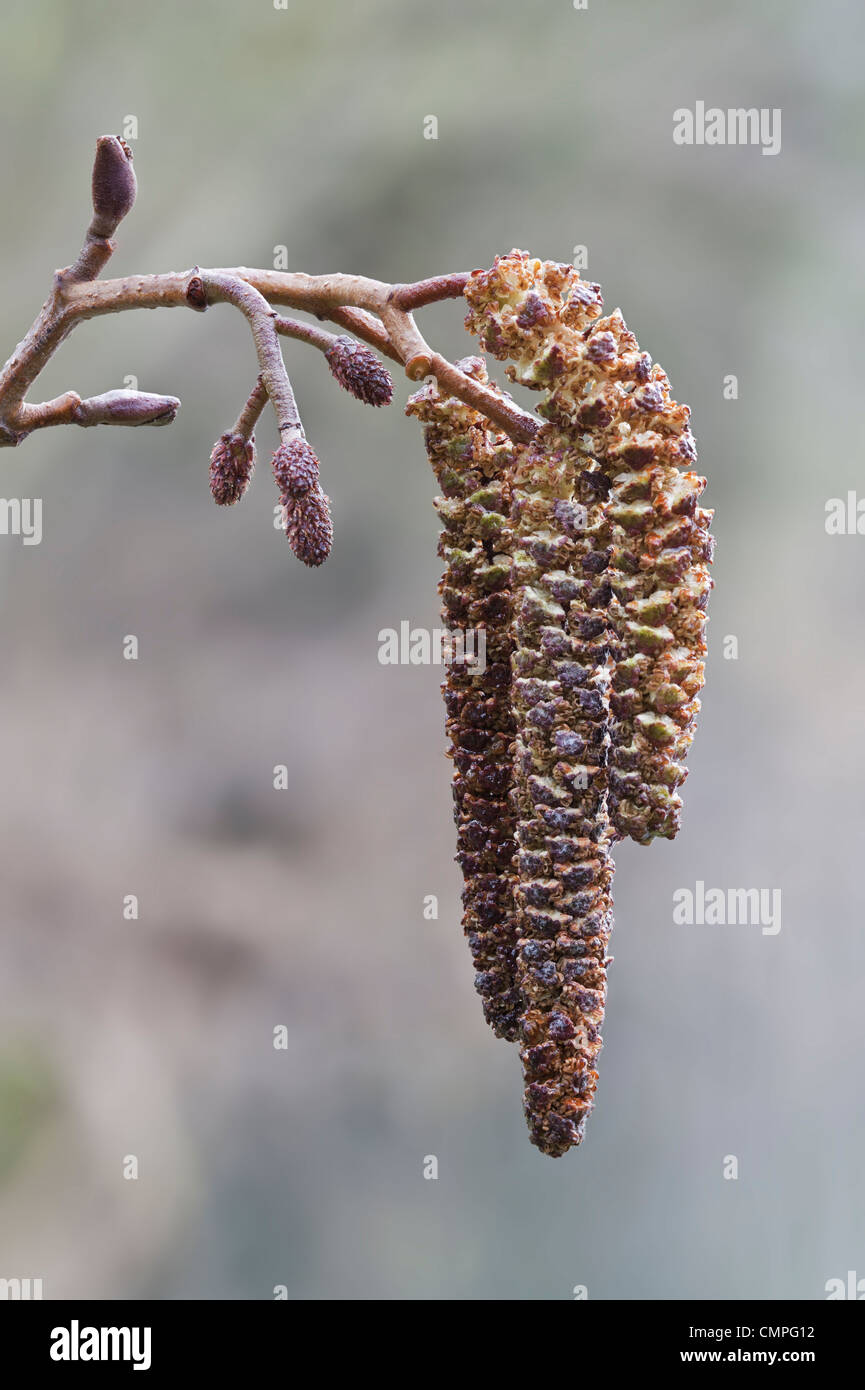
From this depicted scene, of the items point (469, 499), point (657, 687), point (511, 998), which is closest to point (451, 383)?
point (469, 499)

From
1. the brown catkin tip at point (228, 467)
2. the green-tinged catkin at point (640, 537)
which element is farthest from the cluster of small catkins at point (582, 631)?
the brown catkin tip at point (228, 467)

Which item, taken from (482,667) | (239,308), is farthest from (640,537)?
(239,308)

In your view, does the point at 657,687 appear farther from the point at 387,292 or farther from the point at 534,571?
the point at 387,292

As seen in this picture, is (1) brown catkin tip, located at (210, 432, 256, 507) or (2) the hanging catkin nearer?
(2) the hanging catkin

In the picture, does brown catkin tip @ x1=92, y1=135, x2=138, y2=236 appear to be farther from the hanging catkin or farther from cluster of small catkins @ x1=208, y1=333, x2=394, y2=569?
the hanging catkin

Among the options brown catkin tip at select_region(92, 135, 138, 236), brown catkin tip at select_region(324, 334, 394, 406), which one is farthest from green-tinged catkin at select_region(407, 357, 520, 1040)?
brown catkin tip at select_region(92, 135, 138, 236)

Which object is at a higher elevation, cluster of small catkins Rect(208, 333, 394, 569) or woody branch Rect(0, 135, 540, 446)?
woody branch Rect(0, 135, 540, 446)

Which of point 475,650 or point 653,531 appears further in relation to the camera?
point 475,650
